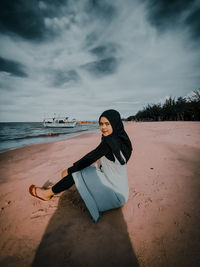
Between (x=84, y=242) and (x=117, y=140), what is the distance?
1343 millimetres

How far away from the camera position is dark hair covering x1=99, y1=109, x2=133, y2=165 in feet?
5.28

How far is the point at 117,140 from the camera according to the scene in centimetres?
176

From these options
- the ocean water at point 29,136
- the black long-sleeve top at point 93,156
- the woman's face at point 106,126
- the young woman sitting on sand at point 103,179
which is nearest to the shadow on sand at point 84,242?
the young woman sitting on sand at point 103,179

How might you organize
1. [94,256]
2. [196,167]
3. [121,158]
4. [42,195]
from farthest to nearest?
[196,167] → [42,195] → [121,158] → [94,256]

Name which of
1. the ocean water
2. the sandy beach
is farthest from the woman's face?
the ocean water

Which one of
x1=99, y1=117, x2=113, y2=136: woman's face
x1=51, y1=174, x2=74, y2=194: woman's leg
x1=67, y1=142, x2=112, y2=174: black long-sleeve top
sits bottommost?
x1=51, y1=174, x2=74, y2=194: woman's leg

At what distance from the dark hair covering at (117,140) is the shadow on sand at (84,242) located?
0.90m

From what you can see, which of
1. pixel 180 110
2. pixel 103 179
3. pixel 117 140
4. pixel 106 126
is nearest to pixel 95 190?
pixel 103 179

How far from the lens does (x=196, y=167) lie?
9.70 feet

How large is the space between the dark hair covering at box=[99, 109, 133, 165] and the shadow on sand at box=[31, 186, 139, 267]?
2.95 ft

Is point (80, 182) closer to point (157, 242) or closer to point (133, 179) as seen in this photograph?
point (157, 242)

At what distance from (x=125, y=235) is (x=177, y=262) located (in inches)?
21.7

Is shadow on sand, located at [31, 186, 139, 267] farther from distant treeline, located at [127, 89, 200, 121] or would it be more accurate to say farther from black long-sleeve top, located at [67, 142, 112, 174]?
distant treeline, located at [127, 89, 200, 121]

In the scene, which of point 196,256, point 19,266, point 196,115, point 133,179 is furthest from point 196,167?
point 196,115
